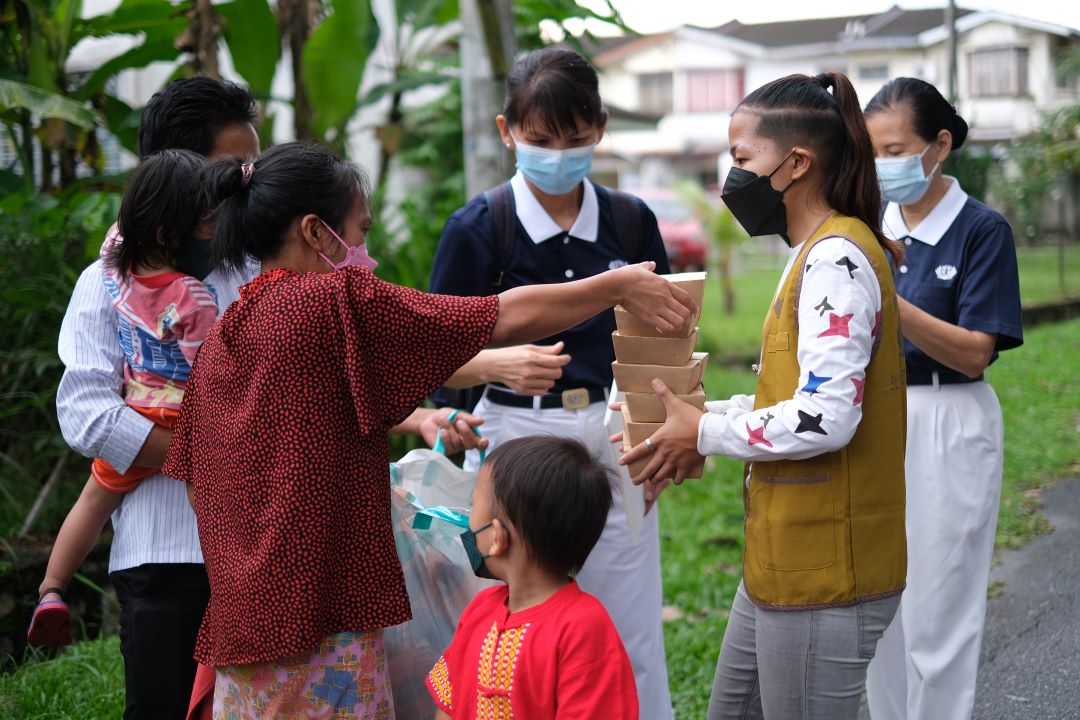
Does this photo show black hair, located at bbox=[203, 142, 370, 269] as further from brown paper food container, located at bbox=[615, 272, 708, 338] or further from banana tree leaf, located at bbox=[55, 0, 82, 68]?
banana tree leaf, located at bbox=[55, 0, 82, 68]

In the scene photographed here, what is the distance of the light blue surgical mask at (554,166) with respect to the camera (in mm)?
3164

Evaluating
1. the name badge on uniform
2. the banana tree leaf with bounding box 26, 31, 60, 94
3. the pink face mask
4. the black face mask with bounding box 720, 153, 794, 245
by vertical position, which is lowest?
the name badge on uniform

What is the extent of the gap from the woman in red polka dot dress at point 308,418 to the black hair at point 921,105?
148cm

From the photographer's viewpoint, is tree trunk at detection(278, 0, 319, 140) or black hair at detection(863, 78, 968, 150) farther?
Answer: tree trunk at detection(278, 0, 319, 140)

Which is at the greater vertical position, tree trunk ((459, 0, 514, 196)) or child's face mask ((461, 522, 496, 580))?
tree trunk ((459, 0, 514, 196))

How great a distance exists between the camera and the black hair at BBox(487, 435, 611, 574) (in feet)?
7.48

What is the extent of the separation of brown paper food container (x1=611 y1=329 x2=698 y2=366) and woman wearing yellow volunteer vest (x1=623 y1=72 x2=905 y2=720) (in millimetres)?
87

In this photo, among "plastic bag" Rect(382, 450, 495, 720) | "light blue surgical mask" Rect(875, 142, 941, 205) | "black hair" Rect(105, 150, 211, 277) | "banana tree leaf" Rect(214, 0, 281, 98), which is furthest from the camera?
"banana tree leaf" Rect(214, 0, 281, 98)

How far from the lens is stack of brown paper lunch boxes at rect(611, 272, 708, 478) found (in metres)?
2.40

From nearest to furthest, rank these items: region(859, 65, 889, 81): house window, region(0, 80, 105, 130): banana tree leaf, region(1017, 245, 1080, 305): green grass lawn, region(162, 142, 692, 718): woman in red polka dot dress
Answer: region(162, 142, 692, 718): woman in red polka dot dress, region(0, 80, 105, 130): banana tree leaf, region(1017, 245, 1080, 305): green grass lawn, region(859, 65, 889, 81): house window

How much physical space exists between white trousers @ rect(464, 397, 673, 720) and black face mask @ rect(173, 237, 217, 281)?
947 millimetres

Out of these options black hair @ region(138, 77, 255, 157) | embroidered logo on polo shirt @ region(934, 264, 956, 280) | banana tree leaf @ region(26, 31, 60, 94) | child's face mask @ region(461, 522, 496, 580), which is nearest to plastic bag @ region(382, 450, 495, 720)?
child's face mask @ region(461, 522, 496, 580)

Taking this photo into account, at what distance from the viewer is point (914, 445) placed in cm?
323

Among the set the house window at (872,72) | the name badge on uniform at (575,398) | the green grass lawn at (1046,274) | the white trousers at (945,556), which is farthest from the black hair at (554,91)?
the house window at (872,72)
